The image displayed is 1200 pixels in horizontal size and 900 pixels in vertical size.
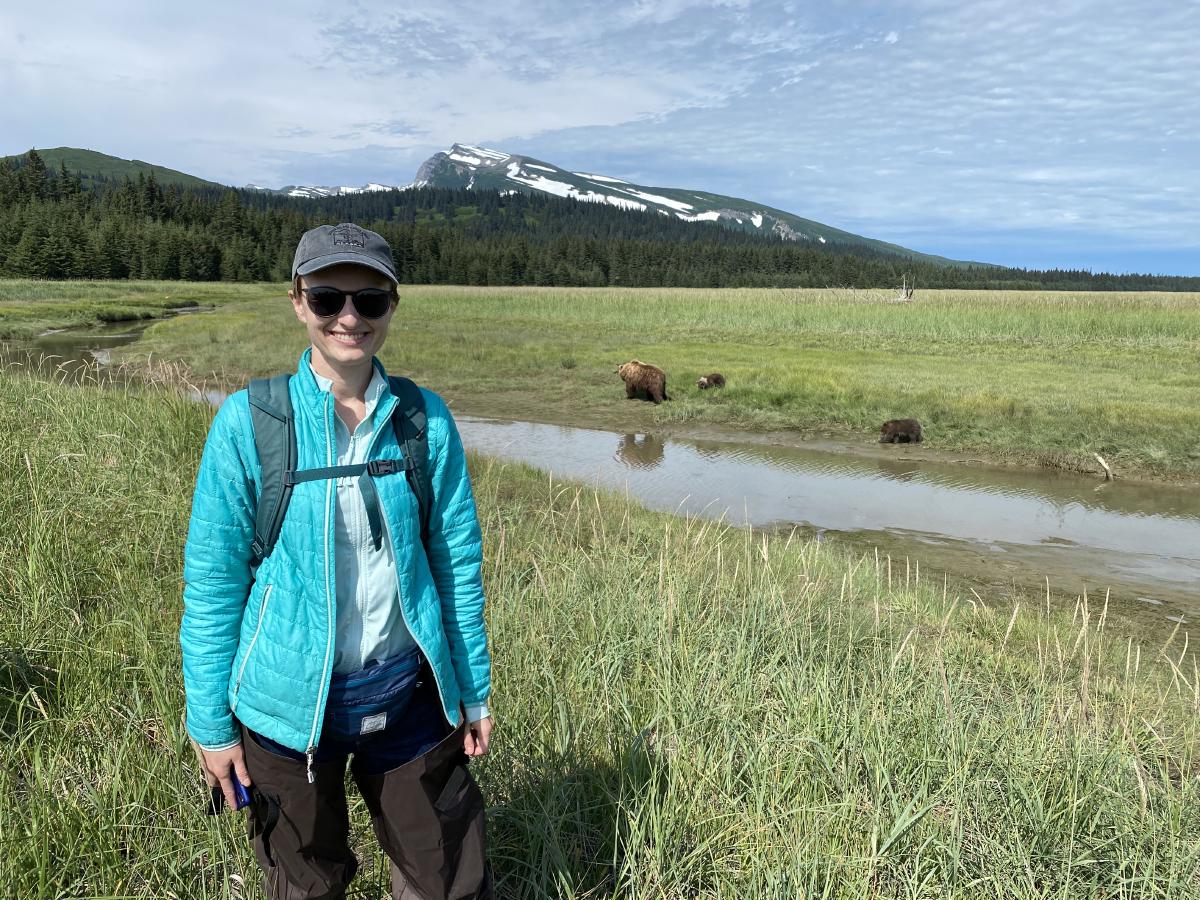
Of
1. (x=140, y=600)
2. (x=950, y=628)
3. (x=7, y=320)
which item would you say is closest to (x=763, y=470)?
Result: (x=950, y=628)

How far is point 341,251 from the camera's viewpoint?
162 centimetres

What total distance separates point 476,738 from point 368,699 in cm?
32

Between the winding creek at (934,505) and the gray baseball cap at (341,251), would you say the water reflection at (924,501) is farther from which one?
the gray baseball cap at (341,251)

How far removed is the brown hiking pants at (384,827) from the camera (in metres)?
1.67

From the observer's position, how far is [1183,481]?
449 inches

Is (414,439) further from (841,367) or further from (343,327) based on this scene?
(841,367)

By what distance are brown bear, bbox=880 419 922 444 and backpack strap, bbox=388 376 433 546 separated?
13.6 meters

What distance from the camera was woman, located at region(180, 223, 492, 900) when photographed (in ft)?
5.23

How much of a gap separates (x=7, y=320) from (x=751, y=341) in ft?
96.4

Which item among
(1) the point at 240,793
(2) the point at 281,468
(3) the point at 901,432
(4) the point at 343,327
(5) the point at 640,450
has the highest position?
(4) the point at 343,327

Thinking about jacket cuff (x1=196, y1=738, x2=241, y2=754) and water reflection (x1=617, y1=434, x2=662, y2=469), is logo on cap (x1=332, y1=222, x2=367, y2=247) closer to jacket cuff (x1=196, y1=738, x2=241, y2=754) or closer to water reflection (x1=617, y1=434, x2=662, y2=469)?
jacket cuff (x1=196, y1=738, x2=241, y2=754)

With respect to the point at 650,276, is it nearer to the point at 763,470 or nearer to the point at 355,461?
the point at 763,470

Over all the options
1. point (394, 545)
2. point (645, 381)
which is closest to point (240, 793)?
point (394, 545)

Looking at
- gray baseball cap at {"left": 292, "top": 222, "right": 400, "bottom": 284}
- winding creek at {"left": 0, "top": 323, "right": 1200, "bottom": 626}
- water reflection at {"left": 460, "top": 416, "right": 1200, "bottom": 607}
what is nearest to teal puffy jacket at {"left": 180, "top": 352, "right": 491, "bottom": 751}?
gray baseball cap at {"left": 292, "top": 222, "right": 400, "bottom": 284}
